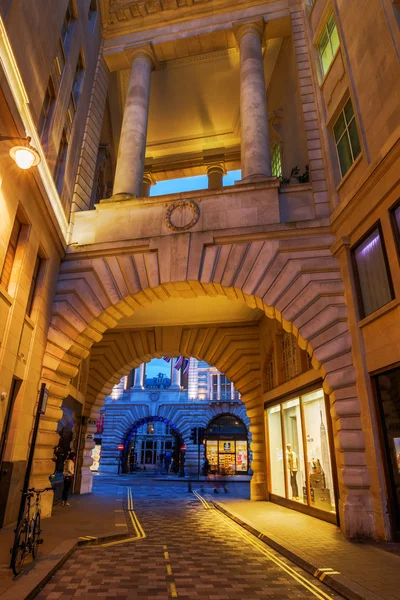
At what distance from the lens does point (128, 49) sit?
17.2m

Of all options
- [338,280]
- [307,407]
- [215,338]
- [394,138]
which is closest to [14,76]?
[394,138]

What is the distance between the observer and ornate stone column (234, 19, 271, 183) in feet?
41.9

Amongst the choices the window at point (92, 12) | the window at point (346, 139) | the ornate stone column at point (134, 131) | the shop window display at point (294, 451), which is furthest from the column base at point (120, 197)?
the shop window display at point (294, 451)

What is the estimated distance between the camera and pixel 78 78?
1497 cm

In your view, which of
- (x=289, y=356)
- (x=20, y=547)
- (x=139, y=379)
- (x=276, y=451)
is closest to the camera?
(x=20, y=547)

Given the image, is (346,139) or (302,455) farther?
(302,455)

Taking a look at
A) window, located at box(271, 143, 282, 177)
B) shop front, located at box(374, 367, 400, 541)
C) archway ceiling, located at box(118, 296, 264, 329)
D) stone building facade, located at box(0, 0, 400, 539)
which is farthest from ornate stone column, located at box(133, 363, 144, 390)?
shop front, located at box(374, 367, 400, 541)

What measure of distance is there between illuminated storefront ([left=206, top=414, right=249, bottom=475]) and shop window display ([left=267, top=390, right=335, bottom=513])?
21985mm

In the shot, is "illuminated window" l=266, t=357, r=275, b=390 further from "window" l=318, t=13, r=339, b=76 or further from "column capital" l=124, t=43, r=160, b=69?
"column capital" l=124, t=43, r=160, b=69

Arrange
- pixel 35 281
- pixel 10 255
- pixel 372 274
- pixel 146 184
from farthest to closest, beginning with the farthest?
pixel 146 184 < pixel 35 281 < pixel 10 255 < pixel 372 274

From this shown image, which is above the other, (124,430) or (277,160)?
→ (277,160)

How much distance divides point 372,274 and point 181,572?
23.5ft

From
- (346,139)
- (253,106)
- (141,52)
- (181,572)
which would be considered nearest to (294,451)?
(181,572)

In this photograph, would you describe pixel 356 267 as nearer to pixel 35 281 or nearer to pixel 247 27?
pixel 35 281
